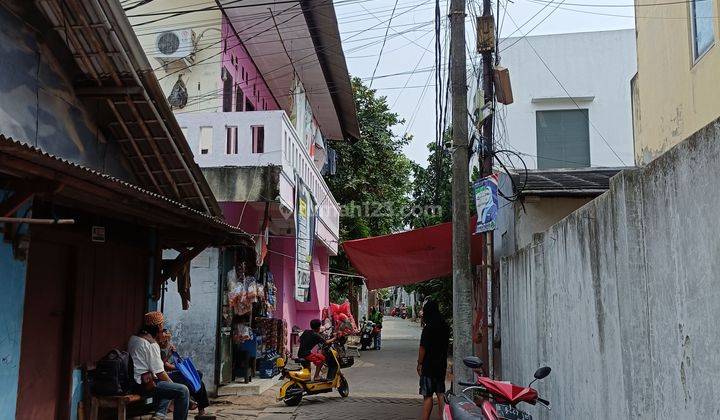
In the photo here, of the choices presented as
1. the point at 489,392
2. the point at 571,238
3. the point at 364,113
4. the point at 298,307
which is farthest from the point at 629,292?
the point at 364,113

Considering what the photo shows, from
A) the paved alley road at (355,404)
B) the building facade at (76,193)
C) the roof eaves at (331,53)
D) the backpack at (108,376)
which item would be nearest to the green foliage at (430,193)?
the roof eaves at (331,53)

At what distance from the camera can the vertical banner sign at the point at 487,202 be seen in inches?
320

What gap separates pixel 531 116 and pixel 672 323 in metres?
17.7

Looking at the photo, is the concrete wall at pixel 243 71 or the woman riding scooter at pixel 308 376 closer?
the woman riding scooter at pixel 308 376

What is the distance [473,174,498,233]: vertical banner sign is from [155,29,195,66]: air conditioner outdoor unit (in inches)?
294

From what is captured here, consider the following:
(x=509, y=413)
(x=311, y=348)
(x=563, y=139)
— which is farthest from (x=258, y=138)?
(x=563, y=139)

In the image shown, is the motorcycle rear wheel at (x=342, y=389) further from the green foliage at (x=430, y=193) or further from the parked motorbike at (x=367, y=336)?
the parked motorbike at (x=367, y=336)

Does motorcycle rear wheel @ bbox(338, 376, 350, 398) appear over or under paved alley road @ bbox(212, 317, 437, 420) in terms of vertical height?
over

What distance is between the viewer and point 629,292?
3.80 metres

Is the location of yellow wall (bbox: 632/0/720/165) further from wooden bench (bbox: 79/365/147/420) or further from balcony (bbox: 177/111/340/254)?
wooden bench (bbox: 79/365/147/420)

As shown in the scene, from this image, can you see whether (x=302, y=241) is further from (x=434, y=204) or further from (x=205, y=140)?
(x=434, y=204)

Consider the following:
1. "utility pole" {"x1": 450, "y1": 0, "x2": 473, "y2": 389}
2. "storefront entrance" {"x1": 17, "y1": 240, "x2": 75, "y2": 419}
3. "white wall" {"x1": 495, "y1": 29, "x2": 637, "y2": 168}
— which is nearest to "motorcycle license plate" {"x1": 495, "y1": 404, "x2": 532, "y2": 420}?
"utility pole" {"x1": 450, "y1": 0, "x2": 473, "y2": 389}

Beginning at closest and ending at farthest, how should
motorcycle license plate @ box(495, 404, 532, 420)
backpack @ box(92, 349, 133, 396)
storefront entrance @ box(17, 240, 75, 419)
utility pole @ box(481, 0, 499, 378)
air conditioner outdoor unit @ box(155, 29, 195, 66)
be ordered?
motorcycle license plate @ box(495, 404, 532, 420) < storefront entrance @ box(17, 240, 75, 419) < backpack @ box(92, 349, 133, 396) < utility pole @ box(481, 0, 499, 378) < air conditioner outdoor unit @ box(155, 29, 195, 66)

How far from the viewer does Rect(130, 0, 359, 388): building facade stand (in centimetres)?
1151
